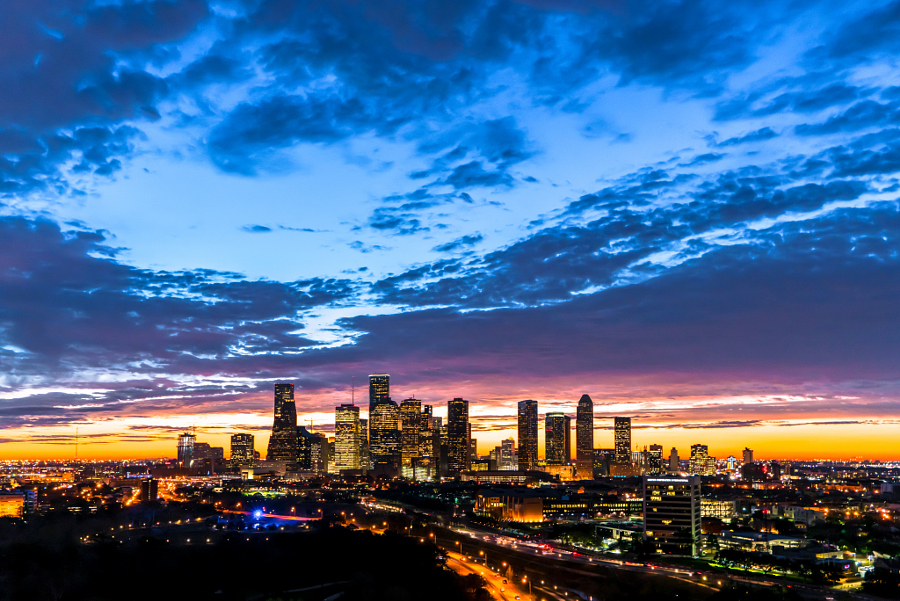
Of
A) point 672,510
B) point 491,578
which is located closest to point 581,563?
point 491,578

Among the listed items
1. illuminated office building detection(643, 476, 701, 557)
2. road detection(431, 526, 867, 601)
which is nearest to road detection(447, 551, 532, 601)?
road detection(431, 526, 867, 601)

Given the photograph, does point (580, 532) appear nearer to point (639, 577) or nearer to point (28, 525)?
point (639, 577)

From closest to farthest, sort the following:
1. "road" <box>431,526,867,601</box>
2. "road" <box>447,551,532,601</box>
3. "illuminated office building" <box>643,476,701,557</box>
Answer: "road" <box>447,551,532,601</box>, "road" <box>431,526,867,601</box>, "illuminated office building" <box>643,476,701,557</box>

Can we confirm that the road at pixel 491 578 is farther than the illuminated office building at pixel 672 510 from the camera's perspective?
No

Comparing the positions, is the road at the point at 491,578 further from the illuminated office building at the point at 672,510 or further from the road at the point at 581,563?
the illuminated office building at the point at 672,510

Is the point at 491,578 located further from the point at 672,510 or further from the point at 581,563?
the point at 672,510

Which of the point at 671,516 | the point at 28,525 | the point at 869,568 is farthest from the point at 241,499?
the point at 869,568

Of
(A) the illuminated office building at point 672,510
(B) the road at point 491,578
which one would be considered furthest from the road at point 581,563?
(A) the illuminated office building at point 672,510

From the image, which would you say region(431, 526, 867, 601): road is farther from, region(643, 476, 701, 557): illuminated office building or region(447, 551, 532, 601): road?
region(643, 476, 701, 557): illuminated office building

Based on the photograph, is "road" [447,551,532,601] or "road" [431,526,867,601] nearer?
"road" [447,551,532,601]
